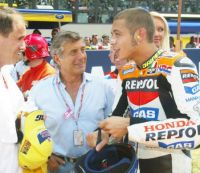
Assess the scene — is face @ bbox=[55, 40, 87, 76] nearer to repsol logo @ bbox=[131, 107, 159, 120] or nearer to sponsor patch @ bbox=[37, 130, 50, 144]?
sponsor patch @ bbox=[37, 130, 50, 144]

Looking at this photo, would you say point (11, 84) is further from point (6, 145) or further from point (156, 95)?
point (156, 95)

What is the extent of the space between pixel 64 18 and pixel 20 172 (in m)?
16.7

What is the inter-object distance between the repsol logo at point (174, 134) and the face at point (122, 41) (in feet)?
1.55

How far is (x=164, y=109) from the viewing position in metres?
2.05

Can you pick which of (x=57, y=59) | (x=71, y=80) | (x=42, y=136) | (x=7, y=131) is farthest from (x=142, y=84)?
(x=57, y=59)

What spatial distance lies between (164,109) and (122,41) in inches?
17.2

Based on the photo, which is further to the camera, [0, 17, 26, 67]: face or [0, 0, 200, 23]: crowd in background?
[0, 0, 200, 23]: crowd in background

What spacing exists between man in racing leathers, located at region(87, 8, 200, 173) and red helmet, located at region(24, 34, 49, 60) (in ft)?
8.41

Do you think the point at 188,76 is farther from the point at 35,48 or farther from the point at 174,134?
the point at 35,48

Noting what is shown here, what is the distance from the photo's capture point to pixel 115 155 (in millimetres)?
2170

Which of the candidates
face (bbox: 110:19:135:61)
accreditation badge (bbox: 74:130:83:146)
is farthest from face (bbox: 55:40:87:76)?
face (bbox: 110:19:135:61)

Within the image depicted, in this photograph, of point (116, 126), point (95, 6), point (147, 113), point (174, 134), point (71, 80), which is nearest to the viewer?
point (174, 134)

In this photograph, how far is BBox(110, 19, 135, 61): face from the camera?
6.82 ft

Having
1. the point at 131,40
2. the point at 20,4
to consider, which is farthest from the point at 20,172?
the point at 20,4
